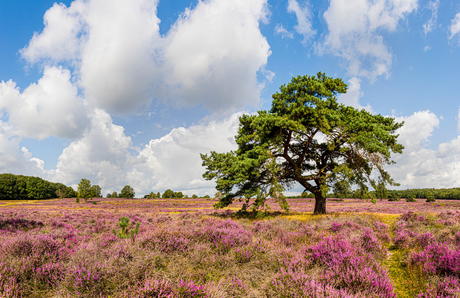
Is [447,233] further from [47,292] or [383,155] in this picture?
[47,292]

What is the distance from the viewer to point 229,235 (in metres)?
6.05

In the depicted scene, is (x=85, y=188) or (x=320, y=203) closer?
(x=320, y=203)

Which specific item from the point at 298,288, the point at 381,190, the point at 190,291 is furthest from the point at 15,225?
the point at 381,190

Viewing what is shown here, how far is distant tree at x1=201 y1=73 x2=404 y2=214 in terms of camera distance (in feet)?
49.9

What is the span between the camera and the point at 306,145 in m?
17.7

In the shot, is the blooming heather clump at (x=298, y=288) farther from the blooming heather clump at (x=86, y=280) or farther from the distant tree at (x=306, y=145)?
the distant tree at (x=306, y=145)

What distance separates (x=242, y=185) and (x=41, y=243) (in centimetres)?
1349

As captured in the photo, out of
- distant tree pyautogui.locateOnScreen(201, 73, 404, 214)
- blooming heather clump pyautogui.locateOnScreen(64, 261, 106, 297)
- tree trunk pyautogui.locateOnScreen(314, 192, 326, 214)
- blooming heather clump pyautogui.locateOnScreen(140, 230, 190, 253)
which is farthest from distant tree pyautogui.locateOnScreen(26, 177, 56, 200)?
blooming heather clump pyautogui.locateOnScreen(64, 261, 106, 297)

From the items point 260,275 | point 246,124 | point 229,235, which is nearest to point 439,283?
point 260,275

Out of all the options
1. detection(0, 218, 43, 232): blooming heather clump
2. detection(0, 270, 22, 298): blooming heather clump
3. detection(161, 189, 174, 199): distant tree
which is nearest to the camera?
detection(0, 270, 22, 298): blooming heather clump

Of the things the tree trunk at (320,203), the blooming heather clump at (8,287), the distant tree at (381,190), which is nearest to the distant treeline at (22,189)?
the tree trunk at (320,203)

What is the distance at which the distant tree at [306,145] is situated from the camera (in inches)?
599

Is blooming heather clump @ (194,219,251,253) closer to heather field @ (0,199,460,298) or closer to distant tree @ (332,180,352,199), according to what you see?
heather field @ (0,199,460,298)

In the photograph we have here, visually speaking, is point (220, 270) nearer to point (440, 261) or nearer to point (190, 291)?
point (190, 291)
